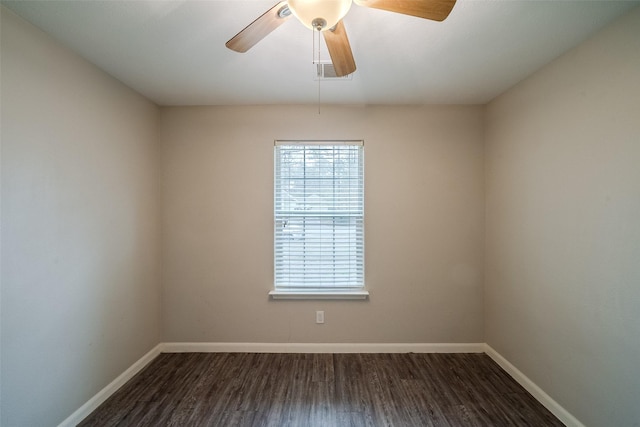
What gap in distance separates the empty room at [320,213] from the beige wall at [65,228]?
0.01 meters

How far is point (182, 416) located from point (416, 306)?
205 centimetres

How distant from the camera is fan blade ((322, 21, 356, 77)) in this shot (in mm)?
1175

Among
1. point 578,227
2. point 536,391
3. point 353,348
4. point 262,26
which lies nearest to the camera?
point 262,26

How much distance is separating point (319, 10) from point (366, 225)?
1825 millimetres

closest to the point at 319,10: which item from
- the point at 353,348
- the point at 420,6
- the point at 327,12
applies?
the point at 327,12

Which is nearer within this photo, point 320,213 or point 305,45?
point 305,45

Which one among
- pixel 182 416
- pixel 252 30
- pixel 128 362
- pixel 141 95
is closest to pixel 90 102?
pixel 141 95

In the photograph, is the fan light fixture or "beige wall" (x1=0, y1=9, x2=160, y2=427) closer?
the fan light fixture

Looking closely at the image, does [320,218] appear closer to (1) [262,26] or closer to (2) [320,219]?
(2) [320,219]

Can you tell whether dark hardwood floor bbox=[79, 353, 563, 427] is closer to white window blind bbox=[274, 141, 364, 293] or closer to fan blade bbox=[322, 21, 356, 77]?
white window blind bbox=[274, 141, 364, 293]

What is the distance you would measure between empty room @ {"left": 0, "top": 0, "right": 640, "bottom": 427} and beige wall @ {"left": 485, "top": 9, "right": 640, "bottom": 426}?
0.01 metres

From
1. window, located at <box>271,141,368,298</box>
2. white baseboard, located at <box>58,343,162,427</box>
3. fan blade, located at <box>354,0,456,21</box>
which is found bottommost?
white baseboard, located at <box>58,343,162,427</box>

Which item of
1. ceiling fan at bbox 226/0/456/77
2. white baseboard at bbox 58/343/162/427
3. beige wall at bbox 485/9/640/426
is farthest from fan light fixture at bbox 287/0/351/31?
white baseboard at bbox 58/343/162/427

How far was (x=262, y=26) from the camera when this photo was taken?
3.73ft
